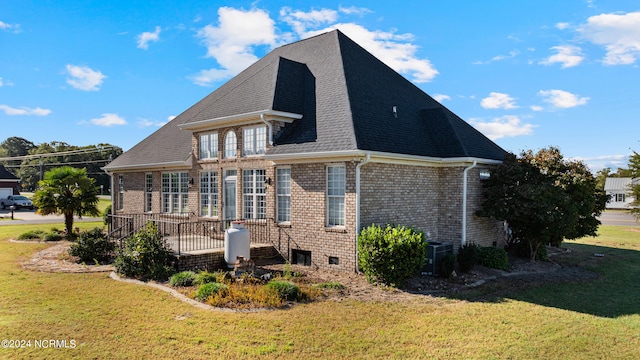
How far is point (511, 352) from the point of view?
6.92 meters

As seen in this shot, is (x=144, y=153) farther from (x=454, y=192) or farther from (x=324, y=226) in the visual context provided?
(x=454, y=192)

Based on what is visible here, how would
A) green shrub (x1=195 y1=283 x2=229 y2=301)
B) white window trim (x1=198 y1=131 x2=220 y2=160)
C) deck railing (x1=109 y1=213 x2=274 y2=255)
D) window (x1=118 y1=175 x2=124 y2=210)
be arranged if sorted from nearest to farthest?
1. green shrub (x1=195 y1=283 x2=229 y2=301)
2. deck railing (x1=109 y1=213 x2=274 y2=255)
3. white window trim (x1=198 y1=131 x2=220 y2=160)
4. window (x1=118 y1=175 x2=124 y2=210)

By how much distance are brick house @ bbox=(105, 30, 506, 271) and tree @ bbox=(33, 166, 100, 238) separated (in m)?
5.35

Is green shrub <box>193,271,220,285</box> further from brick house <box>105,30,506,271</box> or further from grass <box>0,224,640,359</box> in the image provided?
brick house <box>105,30,506,271</box>

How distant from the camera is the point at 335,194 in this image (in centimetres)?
1314

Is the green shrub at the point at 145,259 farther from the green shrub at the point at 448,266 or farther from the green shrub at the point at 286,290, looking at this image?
the green shrub at the point at 448,266

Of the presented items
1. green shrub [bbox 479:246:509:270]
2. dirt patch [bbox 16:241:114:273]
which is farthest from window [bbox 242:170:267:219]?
green shrub [bbox 479:246:509:270]

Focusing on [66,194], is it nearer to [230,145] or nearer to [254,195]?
[230,145]

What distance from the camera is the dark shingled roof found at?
44.9 feet

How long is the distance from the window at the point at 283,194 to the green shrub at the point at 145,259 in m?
3.99

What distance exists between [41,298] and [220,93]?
47.9 feet

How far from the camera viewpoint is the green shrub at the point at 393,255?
1098cm

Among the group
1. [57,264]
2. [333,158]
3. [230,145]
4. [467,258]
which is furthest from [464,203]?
[57,264]

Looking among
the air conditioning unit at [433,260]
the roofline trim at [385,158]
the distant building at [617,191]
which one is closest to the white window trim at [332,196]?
the roofline trim at [385,158]
